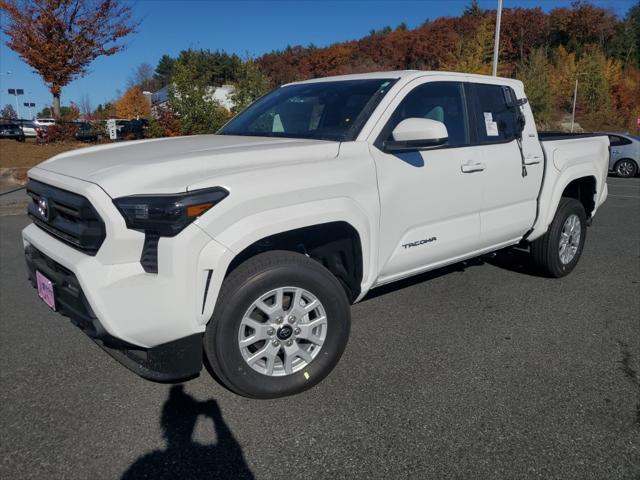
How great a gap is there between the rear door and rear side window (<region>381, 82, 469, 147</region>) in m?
0.11

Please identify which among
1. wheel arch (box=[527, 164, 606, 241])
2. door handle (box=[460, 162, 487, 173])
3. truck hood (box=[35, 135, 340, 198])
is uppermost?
truck hood (box=[35, 135, 340, 198])

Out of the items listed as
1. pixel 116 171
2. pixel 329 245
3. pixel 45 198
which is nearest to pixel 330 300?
pixel 329 245

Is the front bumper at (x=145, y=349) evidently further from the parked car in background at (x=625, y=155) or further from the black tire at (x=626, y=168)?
the black tire at (x=626, y=168)

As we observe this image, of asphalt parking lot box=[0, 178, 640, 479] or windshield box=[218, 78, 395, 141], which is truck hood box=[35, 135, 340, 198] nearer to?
windshield box=[218, 78, 395, 141]

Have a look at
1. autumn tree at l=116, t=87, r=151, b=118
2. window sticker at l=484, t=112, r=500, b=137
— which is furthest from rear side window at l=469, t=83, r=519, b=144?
autumn tree at l=116, t=87, r=151, b=118

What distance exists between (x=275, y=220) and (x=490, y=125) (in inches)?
89.7

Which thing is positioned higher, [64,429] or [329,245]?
[329,245]

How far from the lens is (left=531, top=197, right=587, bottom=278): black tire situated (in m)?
4.87

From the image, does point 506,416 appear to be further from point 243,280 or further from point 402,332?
point 243,280

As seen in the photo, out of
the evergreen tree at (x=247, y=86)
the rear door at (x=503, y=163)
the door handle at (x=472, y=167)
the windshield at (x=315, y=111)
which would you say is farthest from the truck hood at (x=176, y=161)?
the evergreen tree at (x=247, y=86)

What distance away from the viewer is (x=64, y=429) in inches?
106

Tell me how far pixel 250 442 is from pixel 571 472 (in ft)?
4.87

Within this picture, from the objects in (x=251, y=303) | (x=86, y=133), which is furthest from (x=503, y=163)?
(x=86, y=133)

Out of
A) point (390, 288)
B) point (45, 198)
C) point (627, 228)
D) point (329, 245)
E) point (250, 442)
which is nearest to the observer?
point (250, 442)
